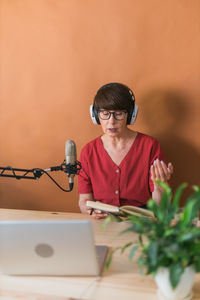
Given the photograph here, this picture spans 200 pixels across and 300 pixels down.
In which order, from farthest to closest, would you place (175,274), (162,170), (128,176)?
(128,176), (162,170), (175,274)

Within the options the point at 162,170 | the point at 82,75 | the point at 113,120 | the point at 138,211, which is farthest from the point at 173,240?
the point at 82,75

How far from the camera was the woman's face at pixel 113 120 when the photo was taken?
1.78 m

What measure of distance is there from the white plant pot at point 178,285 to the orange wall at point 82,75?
1.28 meters

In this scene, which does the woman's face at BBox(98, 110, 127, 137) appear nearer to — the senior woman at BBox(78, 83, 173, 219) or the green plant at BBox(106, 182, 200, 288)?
the senior woman at BBox(78, 83, 173, 219)

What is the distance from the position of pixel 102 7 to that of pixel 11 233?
1702mm

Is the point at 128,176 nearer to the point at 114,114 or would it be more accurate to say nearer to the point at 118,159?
the point at 118,159

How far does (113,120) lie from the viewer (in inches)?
70.1

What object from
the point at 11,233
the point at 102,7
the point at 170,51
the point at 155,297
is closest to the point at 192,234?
the point at 155,297

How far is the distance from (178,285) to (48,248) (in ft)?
1.32

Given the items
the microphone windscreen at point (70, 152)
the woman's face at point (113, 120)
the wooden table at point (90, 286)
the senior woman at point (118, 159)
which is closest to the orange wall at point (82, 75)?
the senior woman at point (118, 159)

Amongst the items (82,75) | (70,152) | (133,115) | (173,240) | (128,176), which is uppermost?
(82,75)

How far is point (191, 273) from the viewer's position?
0.86 metres

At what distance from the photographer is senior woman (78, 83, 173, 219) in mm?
1788

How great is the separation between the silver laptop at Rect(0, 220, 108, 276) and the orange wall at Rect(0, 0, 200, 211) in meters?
1.30
